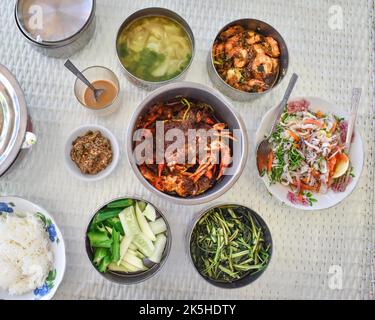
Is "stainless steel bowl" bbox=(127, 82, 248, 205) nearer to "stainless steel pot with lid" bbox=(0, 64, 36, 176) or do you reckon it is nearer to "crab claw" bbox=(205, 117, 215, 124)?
"crab claw" bbox=(205, 117, 215, 124)

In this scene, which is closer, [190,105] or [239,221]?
[190,105]

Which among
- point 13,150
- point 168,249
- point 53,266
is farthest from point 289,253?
point 13,150

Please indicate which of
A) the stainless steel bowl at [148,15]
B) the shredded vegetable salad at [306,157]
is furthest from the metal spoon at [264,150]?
the stainless steel bowl at [148,15]

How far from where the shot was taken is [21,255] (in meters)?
1.89

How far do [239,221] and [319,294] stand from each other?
530 mm

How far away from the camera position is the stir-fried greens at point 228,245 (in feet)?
6.37

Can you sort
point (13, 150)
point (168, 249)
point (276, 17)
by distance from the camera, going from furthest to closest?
point (276, 17) < point (168, 249) < point (13, 150)

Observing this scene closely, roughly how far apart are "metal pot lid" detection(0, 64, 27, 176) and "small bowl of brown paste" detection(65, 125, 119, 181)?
23cm

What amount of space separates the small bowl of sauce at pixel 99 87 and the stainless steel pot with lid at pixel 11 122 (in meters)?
0.29

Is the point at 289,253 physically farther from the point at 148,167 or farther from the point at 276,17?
the point at 276,17

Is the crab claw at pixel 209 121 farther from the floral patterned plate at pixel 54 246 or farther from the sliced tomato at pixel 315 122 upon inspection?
the floral patterned plate at pixel 54 246

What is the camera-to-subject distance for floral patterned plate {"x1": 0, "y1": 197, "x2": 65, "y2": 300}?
6.20ft

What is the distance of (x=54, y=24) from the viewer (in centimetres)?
201

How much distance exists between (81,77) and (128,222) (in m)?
0.66
